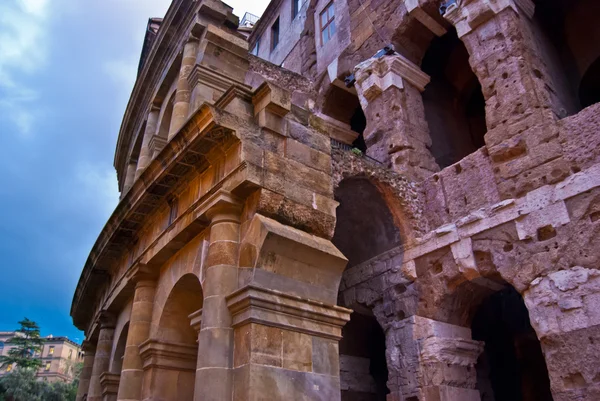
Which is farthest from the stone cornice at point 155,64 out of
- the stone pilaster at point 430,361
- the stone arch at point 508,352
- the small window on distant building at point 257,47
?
the stone arch at point 508,352

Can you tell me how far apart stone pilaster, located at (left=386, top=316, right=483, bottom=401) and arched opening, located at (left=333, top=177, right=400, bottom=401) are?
1.50 m

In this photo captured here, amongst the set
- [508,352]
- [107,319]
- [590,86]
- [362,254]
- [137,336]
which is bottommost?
[137,336]

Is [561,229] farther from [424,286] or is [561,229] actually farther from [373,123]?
[373,123]

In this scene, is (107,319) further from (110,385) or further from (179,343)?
(179,343)

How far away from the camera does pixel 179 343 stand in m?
6.16

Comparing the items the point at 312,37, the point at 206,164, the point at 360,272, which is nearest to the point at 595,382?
the point at 360,272

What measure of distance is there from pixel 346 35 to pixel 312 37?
223 centimetres

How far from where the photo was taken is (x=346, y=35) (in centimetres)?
1217

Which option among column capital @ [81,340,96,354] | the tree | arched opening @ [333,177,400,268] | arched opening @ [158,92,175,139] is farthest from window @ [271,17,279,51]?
the tree

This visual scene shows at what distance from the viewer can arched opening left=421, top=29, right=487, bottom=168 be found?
11.1 metres

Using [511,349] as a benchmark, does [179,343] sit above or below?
below

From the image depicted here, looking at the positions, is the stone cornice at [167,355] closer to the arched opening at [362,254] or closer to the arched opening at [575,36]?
the arched opening at [362,254]

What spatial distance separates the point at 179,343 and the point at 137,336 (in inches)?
30.7

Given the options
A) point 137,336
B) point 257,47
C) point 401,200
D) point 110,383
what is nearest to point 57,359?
point 257,47
